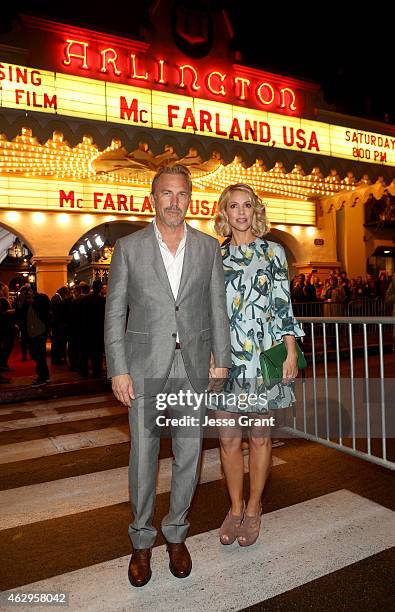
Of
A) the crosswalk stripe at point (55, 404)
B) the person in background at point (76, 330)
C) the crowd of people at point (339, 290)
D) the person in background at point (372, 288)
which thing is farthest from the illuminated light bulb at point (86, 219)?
the person in background at point (372, 288)

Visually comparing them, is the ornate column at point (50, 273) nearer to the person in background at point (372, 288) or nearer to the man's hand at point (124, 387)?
the person in background at point (372, 288)

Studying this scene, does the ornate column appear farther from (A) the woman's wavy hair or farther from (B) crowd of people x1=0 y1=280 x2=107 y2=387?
(A) the woman's wavy hair

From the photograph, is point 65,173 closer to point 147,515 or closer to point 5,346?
point 5,346

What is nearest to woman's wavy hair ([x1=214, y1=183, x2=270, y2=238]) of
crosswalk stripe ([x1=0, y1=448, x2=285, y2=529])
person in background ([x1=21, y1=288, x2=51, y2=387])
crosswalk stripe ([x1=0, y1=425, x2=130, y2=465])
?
crosswalk stripe ([x1=0, y1=448, x2=285, y2=529])

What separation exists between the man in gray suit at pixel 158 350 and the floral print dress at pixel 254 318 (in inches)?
11.3

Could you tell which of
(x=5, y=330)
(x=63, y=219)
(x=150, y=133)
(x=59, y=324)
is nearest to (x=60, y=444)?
(x=5, y=330)

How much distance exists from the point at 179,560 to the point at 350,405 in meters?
4.38

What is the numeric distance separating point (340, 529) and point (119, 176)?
12.9m

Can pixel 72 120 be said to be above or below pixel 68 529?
above

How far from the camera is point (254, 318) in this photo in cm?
300

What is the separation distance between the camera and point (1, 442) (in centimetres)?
549

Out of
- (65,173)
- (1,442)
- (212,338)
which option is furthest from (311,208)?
(212,338)

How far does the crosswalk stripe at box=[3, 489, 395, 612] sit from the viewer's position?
2434mm

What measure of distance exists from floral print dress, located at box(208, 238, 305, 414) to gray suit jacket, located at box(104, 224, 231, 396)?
0.95ft
